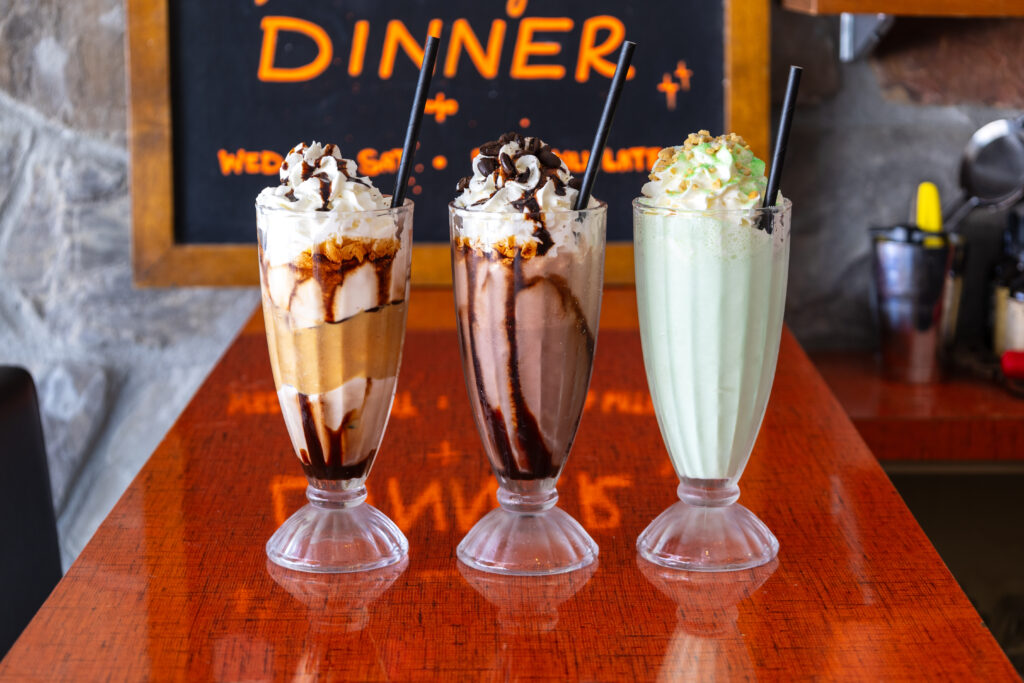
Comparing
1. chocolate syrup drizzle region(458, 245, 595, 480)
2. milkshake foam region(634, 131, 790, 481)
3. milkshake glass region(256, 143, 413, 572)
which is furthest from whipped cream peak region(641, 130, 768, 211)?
milkshake glass region(256, 143, 413, 572)

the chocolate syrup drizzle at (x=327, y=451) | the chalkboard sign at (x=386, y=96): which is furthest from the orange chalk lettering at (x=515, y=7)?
the chocolate syrup drizzle at (x=327, y=451)

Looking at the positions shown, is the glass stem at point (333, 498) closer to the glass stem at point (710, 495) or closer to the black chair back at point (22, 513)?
the glass stem at point (710, 495)

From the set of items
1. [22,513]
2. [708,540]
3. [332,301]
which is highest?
[332,301]

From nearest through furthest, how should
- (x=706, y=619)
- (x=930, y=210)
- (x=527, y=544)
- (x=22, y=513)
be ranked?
1. (x=706, y=619)
2. (x=527, y=544)
3. (x=22, y=513)
4. (x=930, y=210)

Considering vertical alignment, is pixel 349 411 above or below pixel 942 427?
above

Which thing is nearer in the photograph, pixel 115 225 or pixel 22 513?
pixel 22 513

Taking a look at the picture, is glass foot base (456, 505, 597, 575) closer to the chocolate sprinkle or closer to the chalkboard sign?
the chocolate sprinkle

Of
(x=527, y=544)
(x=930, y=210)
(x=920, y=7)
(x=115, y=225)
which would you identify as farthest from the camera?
(x=115, y=225)

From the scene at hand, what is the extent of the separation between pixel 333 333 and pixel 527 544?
0.25m

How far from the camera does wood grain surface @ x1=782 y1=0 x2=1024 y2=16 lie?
1.65 meters

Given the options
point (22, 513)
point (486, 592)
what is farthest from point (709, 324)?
point (22, 513)

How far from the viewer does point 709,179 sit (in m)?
0.93

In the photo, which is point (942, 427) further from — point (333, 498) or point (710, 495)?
point (333, 498)

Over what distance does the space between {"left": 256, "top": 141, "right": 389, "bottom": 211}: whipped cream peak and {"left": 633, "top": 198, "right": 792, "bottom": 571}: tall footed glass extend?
24 centimetres
